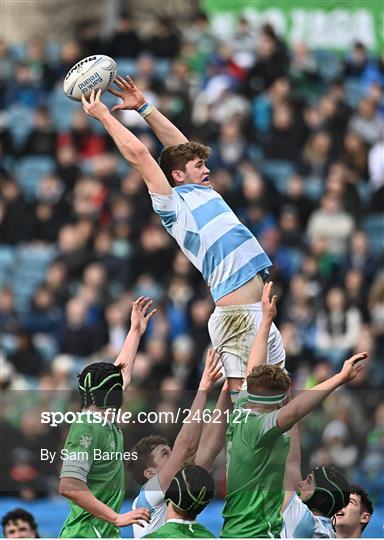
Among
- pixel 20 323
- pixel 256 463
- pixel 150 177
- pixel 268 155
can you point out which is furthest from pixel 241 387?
pixel 268 155

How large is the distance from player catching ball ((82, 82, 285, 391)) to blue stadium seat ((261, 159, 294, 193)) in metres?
8.14

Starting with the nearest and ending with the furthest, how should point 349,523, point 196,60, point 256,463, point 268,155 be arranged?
point 256,463 → point 349,523 → point 268,155 → point 196,60

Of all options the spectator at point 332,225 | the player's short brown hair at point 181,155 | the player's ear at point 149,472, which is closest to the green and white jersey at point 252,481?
the player's ear at point 149,472

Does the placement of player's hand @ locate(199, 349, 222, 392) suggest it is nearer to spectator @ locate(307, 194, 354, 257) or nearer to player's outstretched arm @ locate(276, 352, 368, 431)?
player's outstretched arm @ locate(276, 352, 368, 431)

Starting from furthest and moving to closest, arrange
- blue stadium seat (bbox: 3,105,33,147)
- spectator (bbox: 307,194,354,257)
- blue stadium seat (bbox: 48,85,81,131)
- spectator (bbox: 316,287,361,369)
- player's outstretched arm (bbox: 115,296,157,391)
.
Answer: blue stadium seat (bbox: 48,85,81,131) → blue stadium seat (bbox: 3,105,33,147) → spectator (bbox: 307,194,354,257) → spectator (bbox: 316,287,361,369) → player's outstretched arm (bbox: 115,296,157,391)

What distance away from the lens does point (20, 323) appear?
15.9m

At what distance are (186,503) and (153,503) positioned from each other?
1.78 feet

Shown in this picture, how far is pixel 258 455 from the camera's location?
317 inches

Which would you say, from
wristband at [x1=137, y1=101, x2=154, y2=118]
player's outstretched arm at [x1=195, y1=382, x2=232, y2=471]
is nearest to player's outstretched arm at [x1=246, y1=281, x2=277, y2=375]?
player's outstretched arm at [x1=195, y1=382, x2=232, y2=471]

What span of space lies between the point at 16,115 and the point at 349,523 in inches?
404

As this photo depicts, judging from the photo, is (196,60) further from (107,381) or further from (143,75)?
(107,381)

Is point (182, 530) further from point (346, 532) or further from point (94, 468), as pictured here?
point (346, 532)

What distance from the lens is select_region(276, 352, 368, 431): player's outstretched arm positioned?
300 inches

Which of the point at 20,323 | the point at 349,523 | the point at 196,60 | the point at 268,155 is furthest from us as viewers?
the point at 196,60
